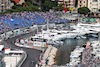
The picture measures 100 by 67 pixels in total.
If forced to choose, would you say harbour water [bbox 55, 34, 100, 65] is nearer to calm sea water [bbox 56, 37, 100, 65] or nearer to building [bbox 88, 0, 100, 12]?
calm sea water [bbox 56, 37, 100, 65]

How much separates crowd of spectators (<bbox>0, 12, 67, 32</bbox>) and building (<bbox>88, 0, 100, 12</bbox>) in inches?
726

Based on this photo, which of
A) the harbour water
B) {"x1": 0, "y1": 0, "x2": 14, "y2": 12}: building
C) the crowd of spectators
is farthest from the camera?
{"x1": 0, "y1": 0, "x2": 14, "y2": 12}: building

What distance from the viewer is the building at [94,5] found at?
9638 centimetres

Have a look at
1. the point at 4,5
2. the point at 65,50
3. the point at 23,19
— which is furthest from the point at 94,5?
the point at 65,50

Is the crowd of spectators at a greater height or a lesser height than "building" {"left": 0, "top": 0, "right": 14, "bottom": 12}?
lesser

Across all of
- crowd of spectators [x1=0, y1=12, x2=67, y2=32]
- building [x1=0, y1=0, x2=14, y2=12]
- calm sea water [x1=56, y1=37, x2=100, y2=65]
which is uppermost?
building [x1=0, y1=0, x2=14, y2=12]

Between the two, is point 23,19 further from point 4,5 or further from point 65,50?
point 65,50

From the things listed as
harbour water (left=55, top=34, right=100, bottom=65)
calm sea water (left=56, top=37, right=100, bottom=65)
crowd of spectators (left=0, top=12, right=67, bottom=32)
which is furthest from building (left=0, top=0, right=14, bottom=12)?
calm sea water (left=56, top=37, right=100, bottom=65)

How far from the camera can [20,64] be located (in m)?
33.6

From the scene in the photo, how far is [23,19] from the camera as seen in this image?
231ft

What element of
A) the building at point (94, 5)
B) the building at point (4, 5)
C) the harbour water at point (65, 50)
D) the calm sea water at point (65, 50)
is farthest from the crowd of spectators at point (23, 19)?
the building at point (94, 5)

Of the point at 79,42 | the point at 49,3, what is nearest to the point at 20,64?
the point at 79,42

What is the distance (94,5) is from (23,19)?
37.1 m

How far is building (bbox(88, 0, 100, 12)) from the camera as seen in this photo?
9638 centimetres
